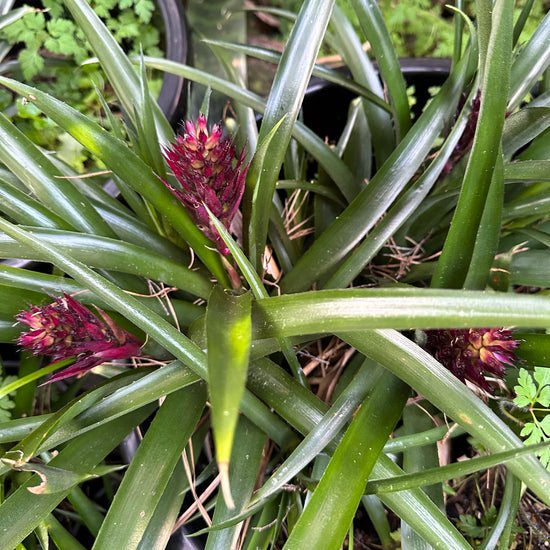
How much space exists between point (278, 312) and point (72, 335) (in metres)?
0.21

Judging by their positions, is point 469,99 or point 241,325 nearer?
point 241,325

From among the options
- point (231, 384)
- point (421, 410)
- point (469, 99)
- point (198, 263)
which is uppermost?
point (469, 99)

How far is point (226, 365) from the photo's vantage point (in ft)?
Result: 0.93

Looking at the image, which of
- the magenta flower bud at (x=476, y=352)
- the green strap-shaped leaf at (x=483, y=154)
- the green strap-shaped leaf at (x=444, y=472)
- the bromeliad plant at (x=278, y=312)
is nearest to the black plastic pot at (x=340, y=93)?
the bromeliad plant at (x=278, y=312)

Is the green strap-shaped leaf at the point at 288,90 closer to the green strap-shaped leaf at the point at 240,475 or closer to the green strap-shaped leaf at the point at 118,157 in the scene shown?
the green strap-shaped leaf at the point at 118,157

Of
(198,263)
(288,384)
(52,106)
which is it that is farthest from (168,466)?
(52,106)

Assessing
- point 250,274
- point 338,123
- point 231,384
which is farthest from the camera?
point 338,123

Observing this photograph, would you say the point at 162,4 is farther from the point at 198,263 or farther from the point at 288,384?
the point at 288,384

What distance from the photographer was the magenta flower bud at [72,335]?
418 millimetres

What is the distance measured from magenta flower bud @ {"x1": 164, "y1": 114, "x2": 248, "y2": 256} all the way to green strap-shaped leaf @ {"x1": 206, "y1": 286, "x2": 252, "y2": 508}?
105mm

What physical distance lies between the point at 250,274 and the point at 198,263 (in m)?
0.21

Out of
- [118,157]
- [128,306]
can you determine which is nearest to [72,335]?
[128,306]

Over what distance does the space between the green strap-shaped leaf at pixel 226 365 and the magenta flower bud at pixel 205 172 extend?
4.1 inches

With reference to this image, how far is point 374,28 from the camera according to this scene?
1.98 ft
